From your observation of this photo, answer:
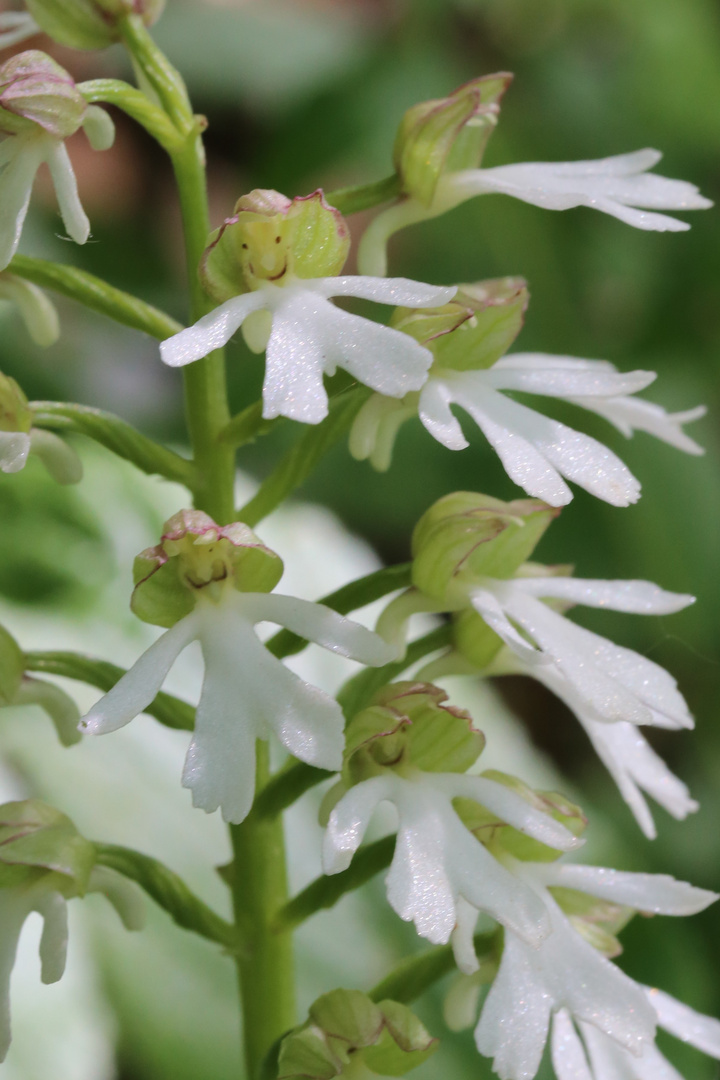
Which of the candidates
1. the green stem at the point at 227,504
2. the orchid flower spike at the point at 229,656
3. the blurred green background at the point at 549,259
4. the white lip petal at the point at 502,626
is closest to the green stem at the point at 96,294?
the green stem at the point at 227,504

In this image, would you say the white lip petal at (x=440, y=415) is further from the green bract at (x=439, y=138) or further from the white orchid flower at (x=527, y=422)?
the green bract at (x=439, y=138)

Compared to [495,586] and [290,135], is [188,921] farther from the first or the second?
[290,135]

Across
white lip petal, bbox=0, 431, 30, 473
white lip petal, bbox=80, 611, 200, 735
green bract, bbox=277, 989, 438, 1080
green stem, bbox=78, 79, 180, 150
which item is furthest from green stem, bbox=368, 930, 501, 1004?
green stem, bbox=78, 79, 180, 150

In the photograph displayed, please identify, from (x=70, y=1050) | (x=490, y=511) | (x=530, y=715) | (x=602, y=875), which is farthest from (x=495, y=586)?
(x=530, y=715)

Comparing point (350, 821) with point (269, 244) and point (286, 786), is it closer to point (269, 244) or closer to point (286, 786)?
point (286, 786)

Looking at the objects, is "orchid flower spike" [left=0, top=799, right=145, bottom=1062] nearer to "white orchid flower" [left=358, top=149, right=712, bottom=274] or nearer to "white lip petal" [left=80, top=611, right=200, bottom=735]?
"white lip petal" [left=80, top=611, right=200, bottom=735]

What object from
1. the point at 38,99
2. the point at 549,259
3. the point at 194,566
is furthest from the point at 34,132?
the point at 549,259
